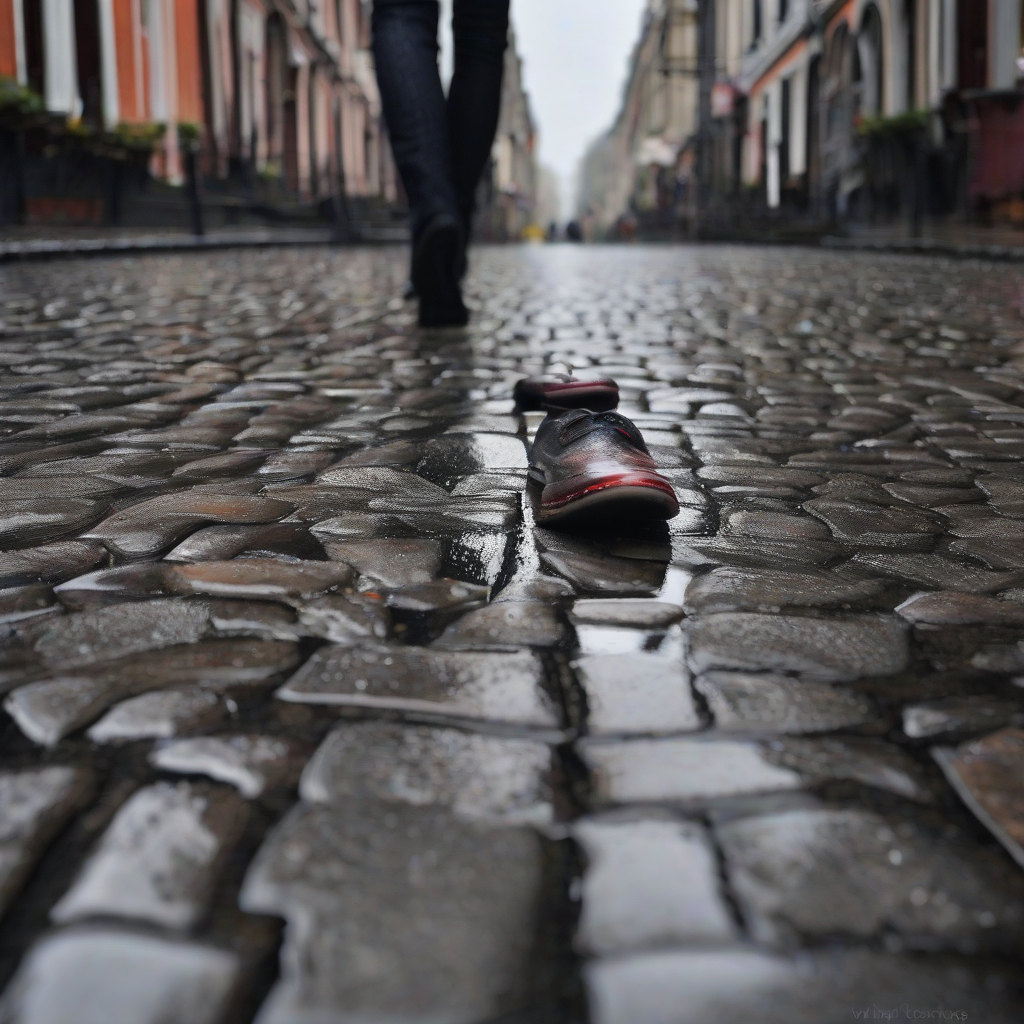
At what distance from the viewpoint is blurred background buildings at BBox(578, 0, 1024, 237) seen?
12.8 metres

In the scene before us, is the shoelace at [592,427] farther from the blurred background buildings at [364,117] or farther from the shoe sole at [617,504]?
the blurred background buildings at [364,117]

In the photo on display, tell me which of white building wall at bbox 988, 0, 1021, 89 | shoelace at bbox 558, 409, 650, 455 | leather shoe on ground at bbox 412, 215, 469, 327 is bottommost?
shoelace at bbox 558, 409, 650, 455

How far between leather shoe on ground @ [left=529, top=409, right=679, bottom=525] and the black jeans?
6.52ft

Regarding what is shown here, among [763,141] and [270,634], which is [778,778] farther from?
[763,141]

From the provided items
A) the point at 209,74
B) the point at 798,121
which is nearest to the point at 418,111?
Result: the point at 209,74

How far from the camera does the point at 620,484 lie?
158 centimetres

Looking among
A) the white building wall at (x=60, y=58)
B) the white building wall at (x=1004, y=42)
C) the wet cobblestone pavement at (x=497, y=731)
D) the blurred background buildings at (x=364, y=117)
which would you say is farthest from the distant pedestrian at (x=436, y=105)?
the white building wall at (x=60, y=58)

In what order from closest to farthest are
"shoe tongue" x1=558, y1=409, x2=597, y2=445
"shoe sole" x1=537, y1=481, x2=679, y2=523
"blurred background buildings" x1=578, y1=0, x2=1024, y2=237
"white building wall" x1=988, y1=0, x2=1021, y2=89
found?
"shoe sole" x1=537, y1=481, x2=679, y2=523 → "shoe tongue" x1=558, y1=409, x2=597, y2=445 → "white building wall" x1=988, y1=0, x2=1021, y2=89 → "blurred background buildings" x1=578, y1=0, x2=1024, y2=237

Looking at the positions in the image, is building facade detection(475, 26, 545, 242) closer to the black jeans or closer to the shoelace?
the black jeans

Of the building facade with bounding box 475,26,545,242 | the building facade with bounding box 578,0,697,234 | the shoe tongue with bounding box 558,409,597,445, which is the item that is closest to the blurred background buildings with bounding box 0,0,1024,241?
the building facade with bounding box 578,0,697,234

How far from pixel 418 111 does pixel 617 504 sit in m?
2.33

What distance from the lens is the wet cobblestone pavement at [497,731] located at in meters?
0.71

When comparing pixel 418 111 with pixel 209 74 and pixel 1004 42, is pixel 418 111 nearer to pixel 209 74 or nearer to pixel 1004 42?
pixel 1004 42

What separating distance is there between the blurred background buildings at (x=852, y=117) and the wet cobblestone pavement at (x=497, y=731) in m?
9.39
